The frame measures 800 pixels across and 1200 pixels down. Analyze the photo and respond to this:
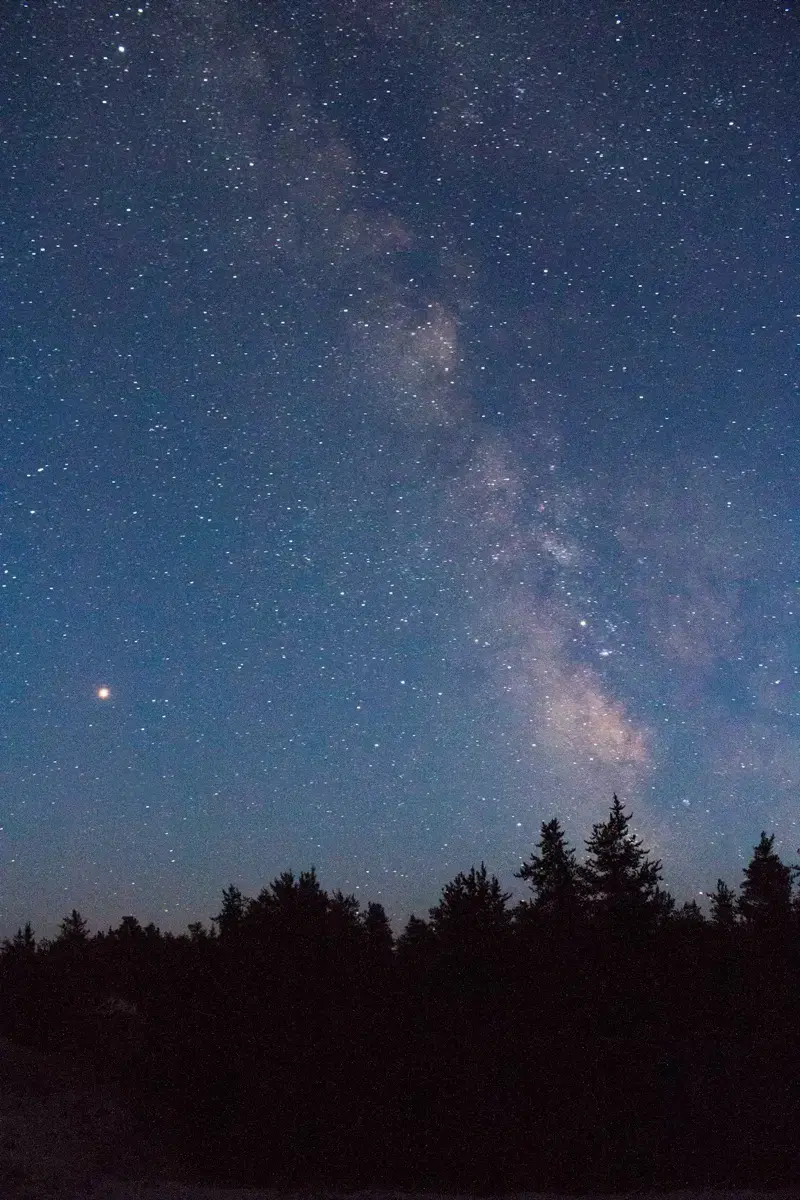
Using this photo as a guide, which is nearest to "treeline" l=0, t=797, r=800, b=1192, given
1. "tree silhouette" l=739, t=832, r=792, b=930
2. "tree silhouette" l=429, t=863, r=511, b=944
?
"tree silhouette" l=429, t=863, r=511, b=944

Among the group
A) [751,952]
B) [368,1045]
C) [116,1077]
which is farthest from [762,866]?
[116,1077]

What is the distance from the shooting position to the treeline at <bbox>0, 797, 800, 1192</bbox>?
2422 centimetres

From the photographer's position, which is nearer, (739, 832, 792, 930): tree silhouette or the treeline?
the treeline

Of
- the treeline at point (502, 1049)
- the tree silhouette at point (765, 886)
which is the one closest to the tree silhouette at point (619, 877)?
the treeline at point (502, 1049)

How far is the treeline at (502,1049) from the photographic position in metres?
24.2

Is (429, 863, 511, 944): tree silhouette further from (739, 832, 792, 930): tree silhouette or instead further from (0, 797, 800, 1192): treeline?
(739, 832, 792, 930): tree silhouette

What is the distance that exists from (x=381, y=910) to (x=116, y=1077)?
24.5m

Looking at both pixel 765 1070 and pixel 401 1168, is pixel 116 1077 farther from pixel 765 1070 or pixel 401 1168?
pixel 765 1070

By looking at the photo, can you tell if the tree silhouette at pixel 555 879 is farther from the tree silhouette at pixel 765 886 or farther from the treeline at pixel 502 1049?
the tree silhouette at pixel 765 886

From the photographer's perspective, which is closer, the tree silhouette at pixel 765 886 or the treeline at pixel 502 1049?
the treeline at pixel 502 1049

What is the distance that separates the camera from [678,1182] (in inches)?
923

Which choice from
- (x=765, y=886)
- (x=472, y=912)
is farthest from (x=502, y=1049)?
(x=765, y=886)

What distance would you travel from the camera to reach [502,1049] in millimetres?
25609

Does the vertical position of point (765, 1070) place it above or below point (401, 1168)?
above
